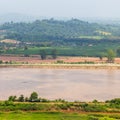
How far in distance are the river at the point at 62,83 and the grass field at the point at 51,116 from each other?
14.3 feet

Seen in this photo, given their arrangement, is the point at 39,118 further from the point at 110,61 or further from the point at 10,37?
the point at 10,37

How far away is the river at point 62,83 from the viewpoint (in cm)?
2459

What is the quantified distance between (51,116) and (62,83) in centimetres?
955

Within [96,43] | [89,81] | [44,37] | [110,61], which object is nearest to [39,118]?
[89,81]

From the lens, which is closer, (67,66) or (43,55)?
(67,66)

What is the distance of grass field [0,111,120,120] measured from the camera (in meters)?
18.3

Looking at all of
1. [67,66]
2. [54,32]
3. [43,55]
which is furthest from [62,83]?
[54,32]

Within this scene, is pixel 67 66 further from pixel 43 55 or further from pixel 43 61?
pixel 43 55

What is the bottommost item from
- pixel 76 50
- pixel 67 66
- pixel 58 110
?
pixel 58 110

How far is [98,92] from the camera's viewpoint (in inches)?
989

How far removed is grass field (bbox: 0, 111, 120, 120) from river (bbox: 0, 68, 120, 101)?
435cm

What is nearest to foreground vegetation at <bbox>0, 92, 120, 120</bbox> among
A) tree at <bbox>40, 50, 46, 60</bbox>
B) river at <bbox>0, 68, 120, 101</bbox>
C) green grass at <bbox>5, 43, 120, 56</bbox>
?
river at <bbox>0, 68, 120, 101</bbox>

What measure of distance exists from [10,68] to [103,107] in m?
17.3

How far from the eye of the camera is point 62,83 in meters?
28.3
